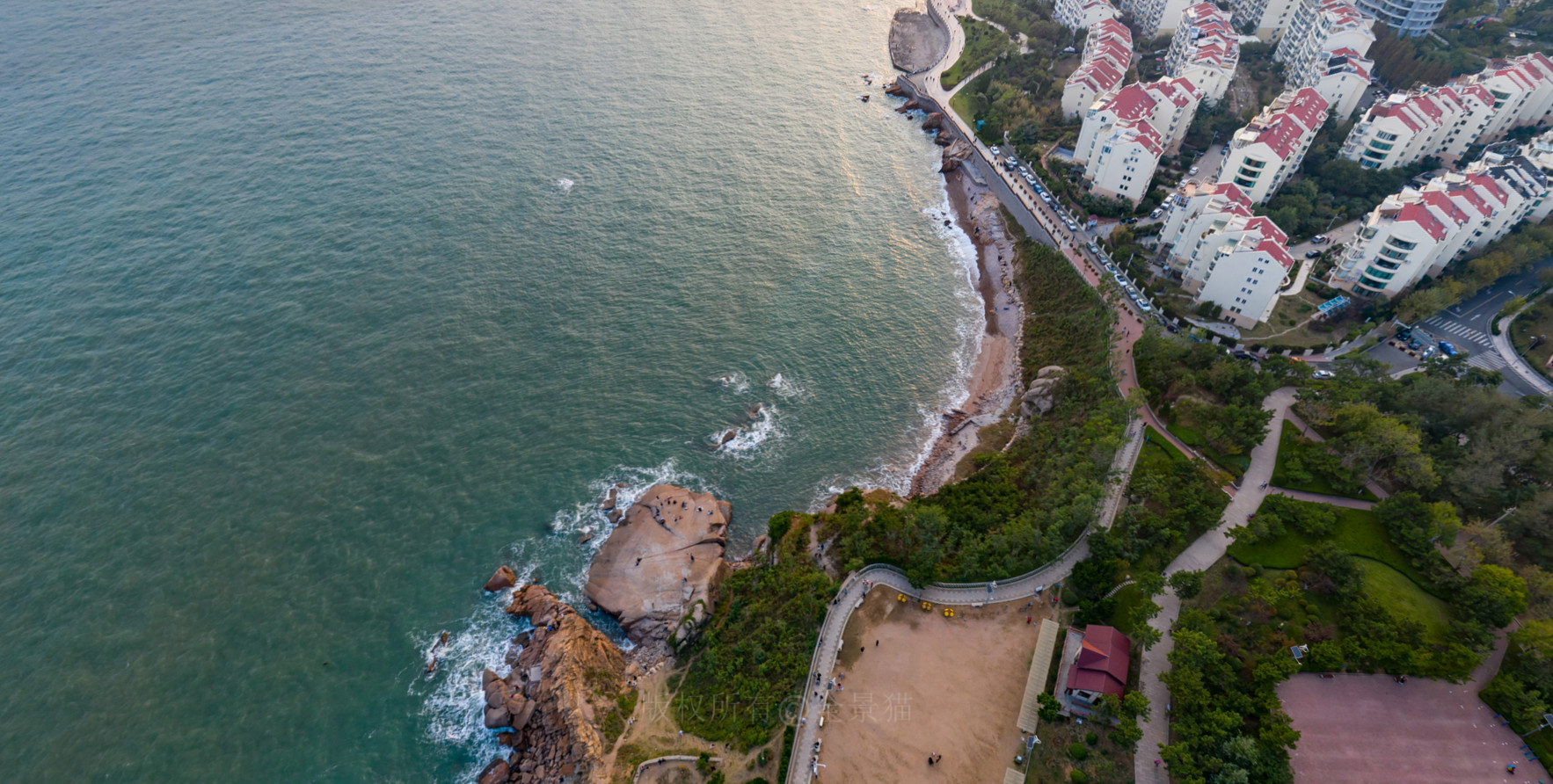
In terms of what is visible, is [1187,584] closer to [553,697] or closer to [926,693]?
[926,693]

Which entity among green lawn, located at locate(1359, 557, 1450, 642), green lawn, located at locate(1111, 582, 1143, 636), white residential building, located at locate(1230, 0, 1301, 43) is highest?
white residential building, located at locate(1230, 0, 1301, 43)

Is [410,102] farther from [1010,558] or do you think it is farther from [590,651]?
[1010,558]

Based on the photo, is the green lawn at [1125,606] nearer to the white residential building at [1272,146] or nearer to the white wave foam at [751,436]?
the white wave foam at [751,436]

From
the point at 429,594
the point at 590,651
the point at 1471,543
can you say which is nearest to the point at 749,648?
the point at 590,651

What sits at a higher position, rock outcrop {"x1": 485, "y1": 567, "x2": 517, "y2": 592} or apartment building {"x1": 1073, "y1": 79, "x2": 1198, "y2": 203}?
apartment building {"x1": 1073, "y1": 79, "x2": 1198, "y2": 203}

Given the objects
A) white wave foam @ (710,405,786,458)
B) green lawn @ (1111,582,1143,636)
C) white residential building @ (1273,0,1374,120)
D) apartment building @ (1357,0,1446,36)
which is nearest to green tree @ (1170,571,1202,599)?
green lawn @ (1111,582,1143,636)

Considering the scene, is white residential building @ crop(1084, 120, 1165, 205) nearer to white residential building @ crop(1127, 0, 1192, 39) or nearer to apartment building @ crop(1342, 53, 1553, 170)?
apartment building @ crop(1342, 53, 1553, 170)

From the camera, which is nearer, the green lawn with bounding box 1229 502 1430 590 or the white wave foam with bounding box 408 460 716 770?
the white wave foam with bounding box 408 460 716 770
